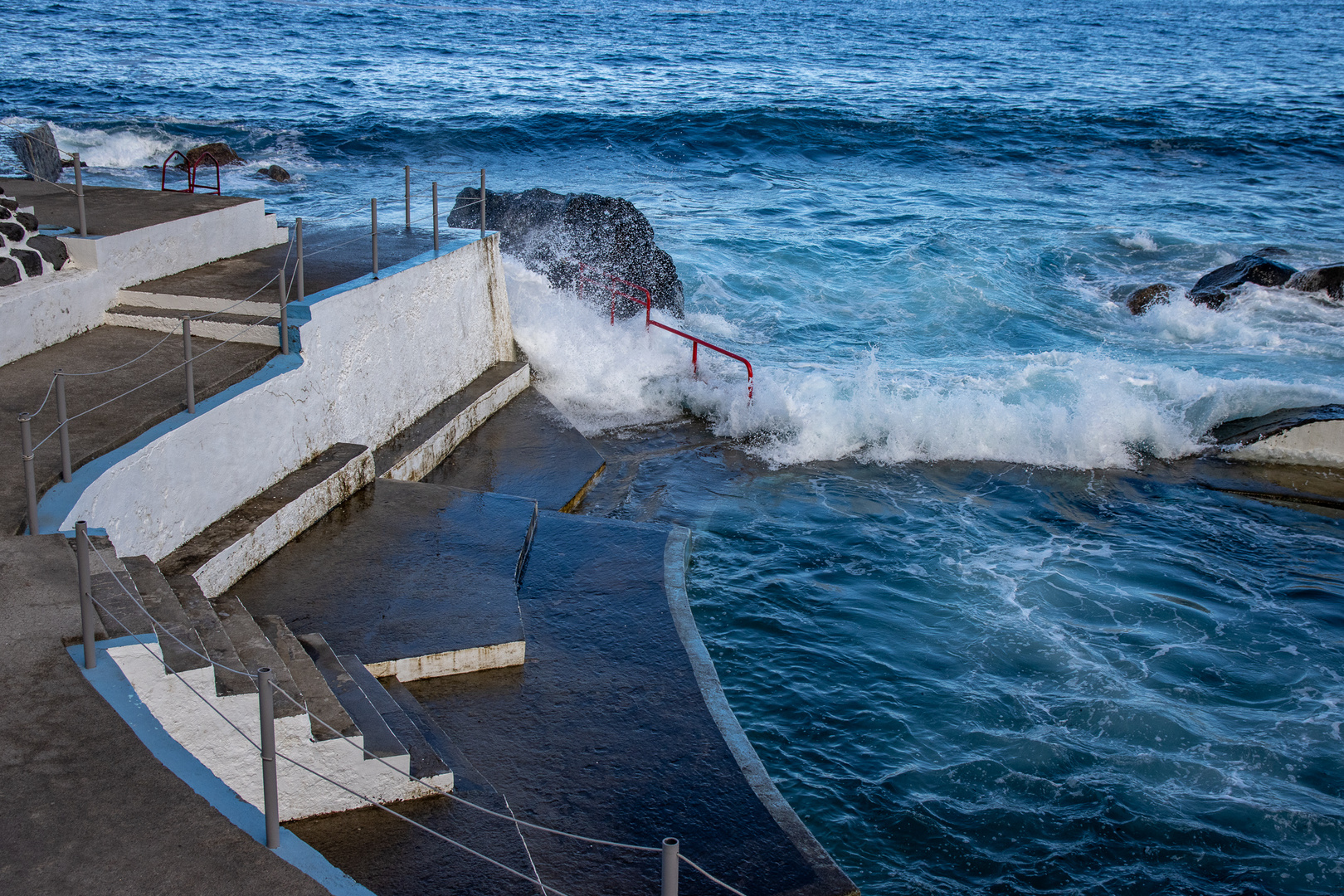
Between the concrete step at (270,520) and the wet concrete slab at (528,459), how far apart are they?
1624mm

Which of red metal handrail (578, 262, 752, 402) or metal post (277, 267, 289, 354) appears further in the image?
red metal handrail (578, 262, 752, 402)

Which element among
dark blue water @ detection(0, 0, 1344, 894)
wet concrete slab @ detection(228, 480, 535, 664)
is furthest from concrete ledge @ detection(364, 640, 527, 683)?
dark blue water @ detection(0, 0, 1344, 894)

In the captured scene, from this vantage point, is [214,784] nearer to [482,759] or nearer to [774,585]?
[482,759]

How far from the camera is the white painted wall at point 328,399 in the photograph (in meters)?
6.63

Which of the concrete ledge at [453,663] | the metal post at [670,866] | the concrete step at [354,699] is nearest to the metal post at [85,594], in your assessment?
the concrete step at [354,699]

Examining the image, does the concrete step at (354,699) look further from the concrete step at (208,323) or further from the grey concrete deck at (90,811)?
the concrete step at (208,323)

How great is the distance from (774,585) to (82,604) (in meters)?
6.49

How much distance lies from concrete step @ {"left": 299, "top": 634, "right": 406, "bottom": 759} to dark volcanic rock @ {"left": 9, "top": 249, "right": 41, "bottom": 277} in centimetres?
433

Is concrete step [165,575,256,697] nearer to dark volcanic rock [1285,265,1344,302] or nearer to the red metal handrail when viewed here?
the red metal handrail

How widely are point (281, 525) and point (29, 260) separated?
10.6 feet

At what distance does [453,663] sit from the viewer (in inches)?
281

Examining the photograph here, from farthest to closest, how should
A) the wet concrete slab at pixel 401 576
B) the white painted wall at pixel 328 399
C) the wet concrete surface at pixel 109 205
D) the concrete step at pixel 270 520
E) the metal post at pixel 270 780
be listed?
the wet concrete surface at pixel 109 205
the wet concrete slab at pixel 401 576
the concrete step at pixel 270 520
the white painted wall at pixel 328 399
the metal post at pixel 270 780

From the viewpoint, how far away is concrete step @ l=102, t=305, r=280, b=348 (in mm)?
8719

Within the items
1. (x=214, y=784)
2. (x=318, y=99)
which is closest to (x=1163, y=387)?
(x=214, y=784)
